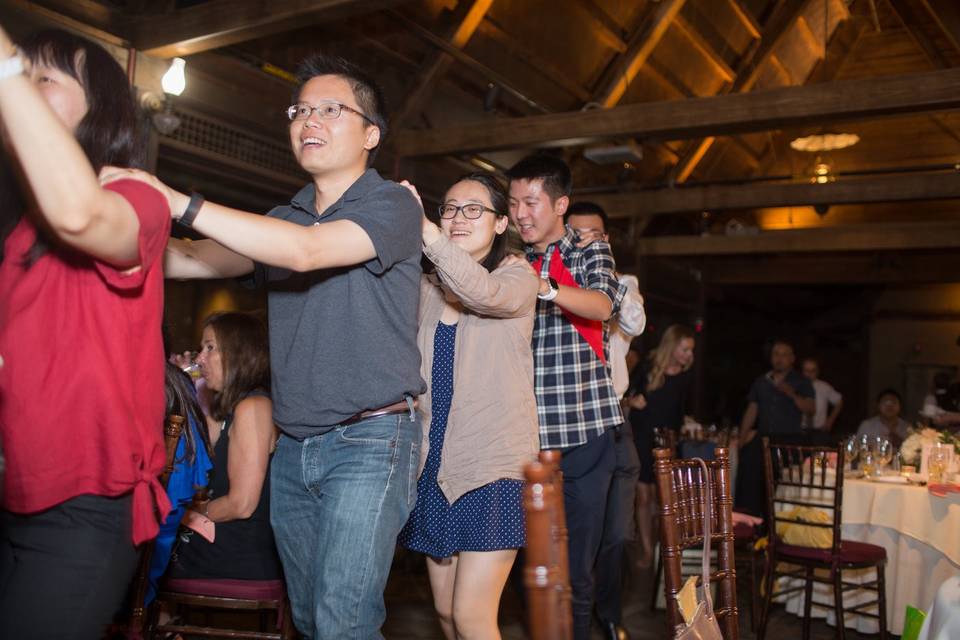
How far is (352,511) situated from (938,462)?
392cm

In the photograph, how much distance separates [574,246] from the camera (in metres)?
3.06

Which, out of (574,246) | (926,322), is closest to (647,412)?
(574,246)

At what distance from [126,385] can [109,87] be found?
17.2 inches

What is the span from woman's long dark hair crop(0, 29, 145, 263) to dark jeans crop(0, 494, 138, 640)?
0.39m

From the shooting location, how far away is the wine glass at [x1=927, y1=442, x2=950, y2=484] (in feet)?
14.7

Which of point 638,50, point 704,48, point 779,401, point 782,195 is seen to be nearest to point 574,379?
point 779,401

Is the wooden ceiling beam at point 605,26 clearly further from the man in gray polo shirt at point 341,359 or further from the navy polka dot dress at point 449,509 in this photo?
the man in gray polo shirt at point 341,359

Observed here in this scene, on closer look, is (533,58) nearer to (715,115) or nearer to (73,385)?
(715,115)

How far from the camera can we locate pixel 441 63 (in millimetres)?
7195

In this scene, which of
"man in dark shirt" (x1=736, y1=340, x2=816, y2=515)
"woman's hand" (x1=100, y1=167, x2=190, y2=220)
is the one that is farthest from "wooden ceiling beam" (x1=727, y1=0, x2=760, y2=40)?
"woman's hand" (x1=100, y1=167, x2=190, y2=220)

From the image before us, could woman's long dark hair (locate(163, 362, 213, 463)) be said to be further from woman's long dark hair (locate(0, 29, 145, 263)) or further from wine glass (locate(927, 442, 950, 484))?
wine glass (locate(927, 442, 950, 484))

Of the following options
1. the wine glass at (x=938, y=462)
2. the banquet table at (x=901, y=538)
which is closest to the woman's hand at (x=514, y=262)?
the banquet table at (x=901, y=538)

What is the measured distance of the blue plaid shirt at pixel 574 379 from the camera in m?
2.88

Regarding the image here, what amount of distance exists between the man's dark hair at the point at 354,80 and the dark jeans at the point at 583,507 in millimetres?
1426
